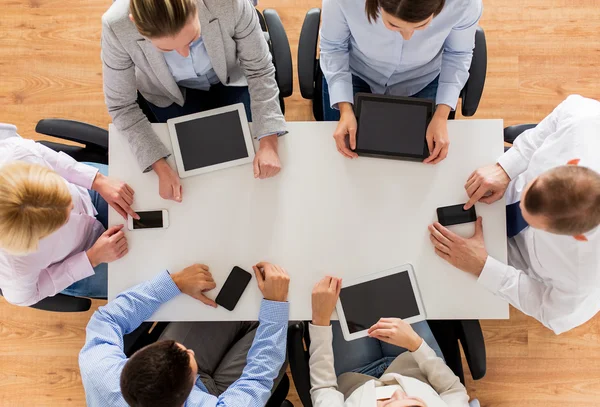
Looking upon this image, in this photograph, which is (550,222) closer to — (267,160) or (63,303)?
(267,160)

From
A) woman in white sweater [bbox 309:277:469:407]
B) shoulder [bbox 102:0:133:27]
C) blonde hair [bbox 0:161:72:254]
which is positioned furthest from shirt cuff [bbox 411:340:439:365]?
shoulder [bbox 102:0:133:27]

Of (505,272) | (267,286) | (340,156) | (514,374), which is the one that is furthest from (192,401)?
(514,374)

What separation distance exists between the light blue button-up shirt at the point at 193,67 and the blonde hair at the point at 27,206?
48 centimetres

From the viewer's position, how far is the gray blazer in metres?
1.34

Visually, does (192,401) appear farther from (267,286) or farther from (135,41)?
(135,41)

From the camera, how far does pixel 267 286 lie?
1380 mm

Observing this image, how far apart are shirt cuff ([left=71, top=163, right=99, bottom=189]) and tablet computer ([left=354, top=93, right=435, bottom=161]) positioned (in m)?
0.80

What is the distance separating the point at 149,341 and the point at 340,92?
101cm

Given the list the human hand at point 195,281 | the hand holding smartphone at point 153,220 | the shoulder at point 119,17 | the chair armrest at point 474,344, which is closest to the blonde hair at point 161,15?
the shoulder at point 119,17

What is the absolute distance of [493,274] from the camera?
1357 mm

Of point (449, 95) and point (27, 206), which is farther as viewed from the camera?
point (449, 95)

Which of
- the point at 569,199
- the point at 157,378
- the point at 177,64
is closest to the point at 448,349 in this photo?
the point at 569,199

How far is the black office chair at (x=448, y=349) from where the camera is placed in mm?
1438

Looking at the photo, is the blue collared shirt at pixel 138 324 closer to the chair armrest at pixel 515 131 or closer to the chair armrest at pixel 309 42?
the chair armrest at pixel 309 42
